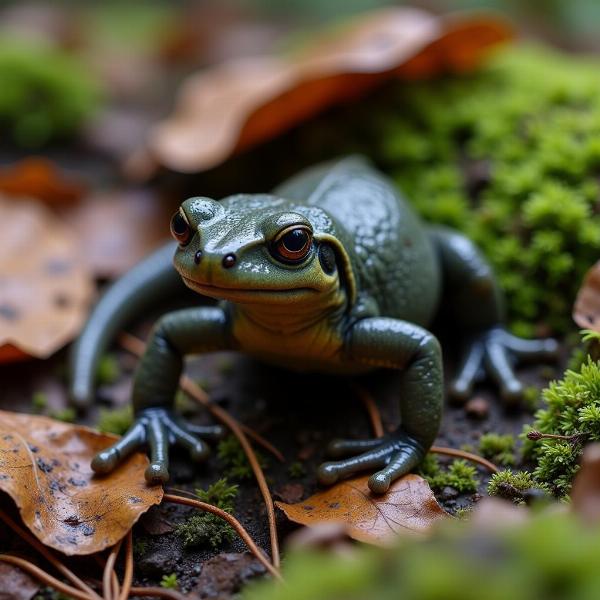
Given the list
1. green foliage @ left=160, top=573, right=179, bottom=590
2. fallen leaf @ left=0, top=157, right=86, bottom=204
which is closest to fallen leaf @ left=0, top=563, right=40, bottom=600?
green foliage @ left=160, top=573, right=179, bottom=590

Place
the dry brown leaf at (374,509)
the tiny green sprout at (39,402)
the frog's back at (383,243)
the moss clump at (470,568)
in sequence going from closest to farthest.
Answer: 1. the moss clump at (470,568)
2. the dry brown leaf at (374,509)
3. the frog's back at (383,243)
4. the tiny green sprout at (39,402)

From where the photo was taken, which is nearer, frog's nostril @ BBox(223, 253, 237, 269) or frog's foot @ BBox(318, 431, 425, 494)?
frog's nostril @ BBox(223, 253, 237, 269)

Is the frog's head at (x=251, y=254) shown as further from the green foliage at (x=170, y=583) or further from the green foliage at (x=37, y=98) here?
the green foliage at (x=37, y=98)

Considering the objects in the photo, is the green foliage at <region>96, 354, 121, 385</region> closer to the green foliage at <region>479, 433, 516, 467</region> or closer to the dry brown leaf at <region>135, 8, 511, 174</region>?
the dry brown leaf at <region>135, 8, 511, 174</region>

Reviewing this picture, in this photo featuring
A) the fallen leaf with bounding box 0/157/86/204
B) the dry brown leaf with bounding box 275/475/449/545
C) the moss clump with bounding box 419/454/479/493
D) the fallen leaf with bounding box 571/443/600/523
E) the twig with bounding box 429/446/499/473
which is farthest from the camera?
the fallen leaf with bounding box 0/157/86/204

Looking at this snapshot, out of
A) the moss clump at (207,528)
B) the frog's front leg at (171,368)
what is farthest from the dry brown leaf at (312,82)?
the moss clump at (207,528)

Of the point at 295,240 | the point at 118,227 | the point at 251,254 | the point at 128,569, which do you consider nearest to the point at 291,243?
the point at 295,240
